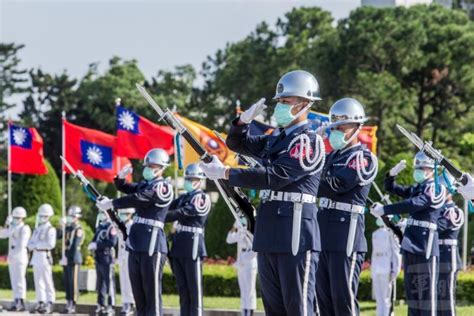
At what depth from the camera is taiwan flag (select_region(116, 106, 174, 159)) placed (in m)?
21.0

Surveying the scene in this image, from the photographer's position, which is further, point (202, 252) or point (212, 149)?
point (212, 149)

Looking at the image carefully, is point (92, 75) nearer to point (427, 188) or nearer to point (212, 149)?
point (212, 149)

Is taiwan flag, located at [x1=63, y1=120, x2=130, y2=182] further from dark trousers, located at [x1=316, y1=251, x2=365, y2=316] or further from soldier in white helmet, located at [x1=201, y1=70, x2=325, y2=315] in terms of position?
soldier in white helmet, located at [x1=201, y1=70, x2=325, y2=315]

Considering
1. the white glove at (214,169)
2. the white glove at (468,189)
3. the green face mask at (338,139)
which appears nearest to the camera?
the white glove at (214,169)

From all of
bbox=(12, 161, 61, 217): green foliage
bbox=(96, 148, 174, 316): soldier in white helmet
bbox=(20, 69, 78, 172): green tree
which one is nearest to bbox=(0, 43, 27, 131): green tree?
bbox=(20, 69, 78, 172): green tree

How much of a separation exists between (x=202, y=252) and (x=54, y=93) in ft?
140

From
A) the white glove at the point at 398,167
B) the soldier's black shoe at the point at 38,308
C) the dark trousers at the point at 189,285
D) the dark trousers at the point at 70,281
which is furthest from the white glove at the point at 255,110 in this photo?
the soldier's black shoe at the point at 38,308

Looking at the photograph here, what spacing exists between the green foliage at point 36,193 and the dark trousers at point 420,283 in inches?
722

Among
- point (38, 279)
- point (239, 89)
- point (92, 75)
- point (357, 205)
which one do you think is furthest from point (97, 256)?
point (92, 75)

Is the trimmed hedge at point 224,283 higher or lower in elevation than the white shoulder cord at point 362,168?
lower

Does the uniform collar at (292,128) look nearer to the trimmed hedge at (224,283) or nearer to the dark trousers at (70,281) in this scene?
the trimmed hedge at (224,283)

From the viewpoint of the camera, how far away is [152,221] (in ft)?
38.1

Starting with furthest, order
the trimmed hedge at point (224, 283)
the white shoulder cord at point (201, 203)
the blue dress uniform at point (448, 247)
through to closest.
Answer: the trimmed hedge at point (224, 283), the white shoulder cord at point (201, 203), the blue dress uniform at point (448, 247)

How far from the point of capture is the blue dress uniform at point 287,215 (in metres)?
7.35
